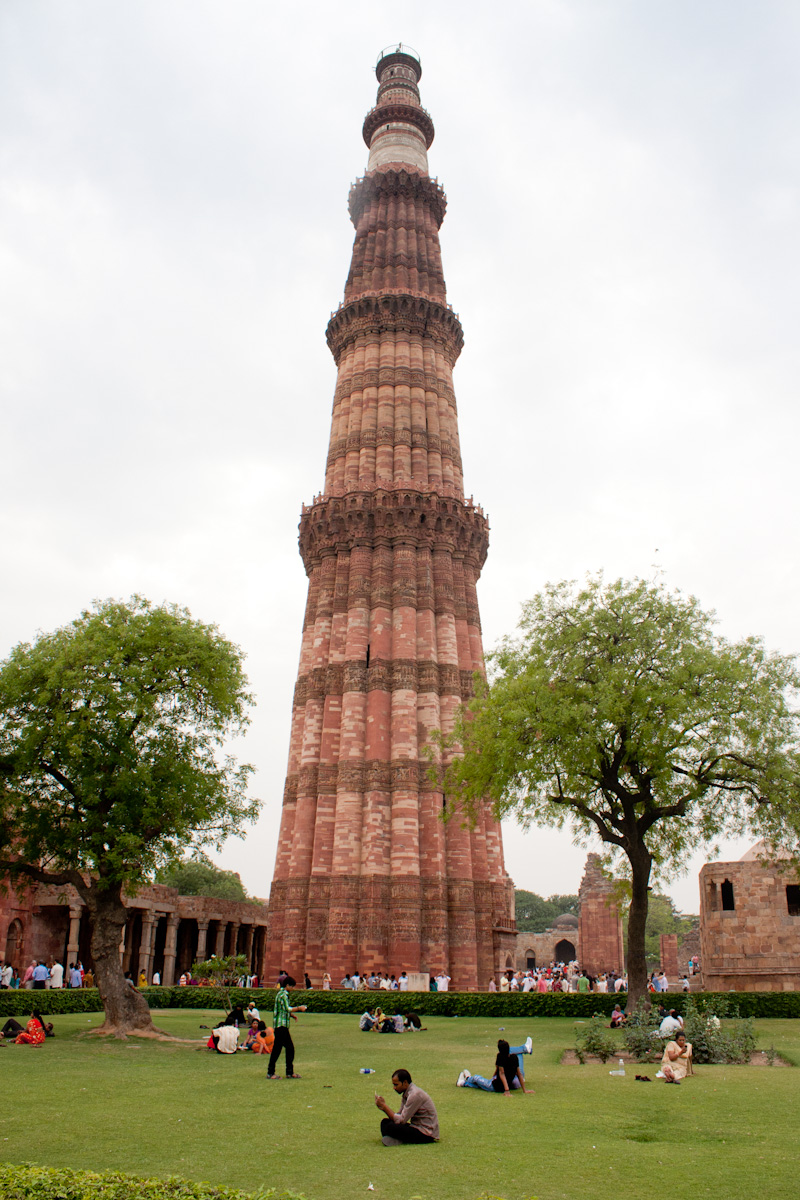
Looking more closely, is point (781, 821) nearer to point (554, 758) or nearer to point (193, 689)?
point (554, 758)

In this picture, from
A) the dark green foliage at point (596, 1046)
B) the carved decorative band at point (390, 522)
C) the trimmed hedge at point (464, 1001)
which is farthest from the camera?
the carved decorative band at point (390, 522)

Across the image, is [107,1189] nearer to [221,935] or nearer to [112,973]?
[112,973]

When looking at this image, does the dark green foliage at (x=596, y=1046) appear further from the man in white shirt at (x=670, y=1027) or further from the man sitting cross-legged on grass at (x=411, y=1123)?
the man sitting cross-legged on grass at (x=411, y=1123)

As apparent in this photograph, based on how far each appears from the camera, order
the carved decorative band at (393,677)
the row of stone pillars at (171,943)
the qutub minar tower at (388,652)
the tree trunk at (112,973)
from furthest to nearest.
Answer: the row of stone pillars at (171,943) < the carved decorative band at (393,677) < the qutub minar tower at (388,652) < the tree trunk at (112,973)

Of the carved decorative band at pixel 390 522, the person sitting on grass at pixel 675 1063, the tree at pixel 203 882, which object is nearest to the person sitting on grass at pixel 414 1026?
the person sitting on grass at pixel 675 1063

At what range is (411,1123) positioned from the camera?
8.96 meters

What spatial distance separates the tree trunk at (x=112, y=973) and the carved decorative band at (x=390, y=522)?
21402 mm

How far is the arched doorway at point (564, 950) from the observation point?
2635 inches

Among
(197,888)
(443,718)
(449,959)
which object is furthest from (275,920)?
(197,888)

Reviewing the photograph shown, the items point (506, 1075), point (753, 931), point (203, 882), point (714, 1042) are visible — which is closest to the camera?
point (506, 1075)

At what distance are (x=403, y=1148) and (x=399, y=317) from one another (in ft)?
133

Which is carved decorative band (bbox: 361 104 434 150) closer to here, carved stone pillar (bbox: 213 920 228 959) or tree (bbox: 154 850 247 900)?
carved stone pillar (bbox: 213 920 228 959)

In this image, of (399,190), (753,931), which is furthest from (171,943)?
(399,190)

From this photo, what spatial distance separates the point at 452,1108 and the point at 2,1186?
6142 mm
